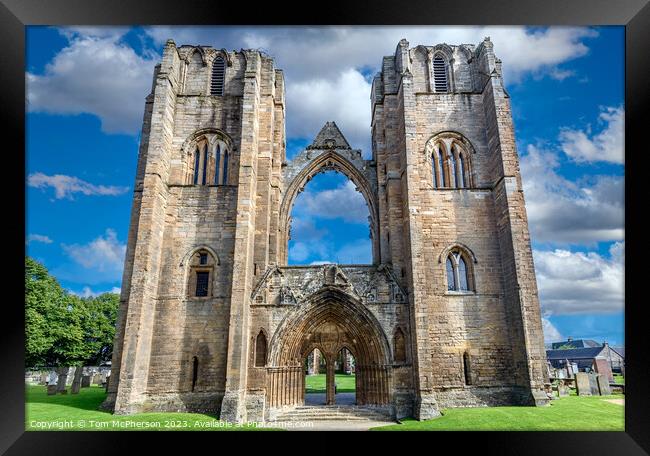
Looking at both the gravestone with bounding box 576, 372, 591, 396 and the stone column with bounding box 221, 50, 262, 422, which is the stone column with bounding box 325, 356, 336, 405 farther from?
the gravestone with bounding box 576, 372, 591, 396

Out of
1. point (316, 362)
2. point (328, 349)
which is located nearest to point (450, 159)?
point (328, 349)

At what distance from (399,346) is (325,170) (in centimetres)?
934

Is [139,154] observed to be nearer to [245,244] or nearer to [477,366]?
[245,244]

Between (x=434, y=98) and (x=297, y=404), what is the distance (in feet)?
48.0

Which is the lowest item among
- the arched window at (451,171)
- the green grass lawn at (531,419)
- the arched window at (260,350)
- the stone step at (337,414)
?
the stone step at (337,414)

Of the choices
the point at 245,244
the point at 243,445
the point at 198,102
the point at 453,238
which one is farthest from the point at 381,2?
the point at 198,102

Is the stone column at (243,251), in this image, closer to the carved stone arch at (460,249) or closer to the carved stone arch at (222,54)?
the carved stone arch at (222,54)

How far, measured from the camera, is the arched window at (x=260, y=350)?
50.1ft

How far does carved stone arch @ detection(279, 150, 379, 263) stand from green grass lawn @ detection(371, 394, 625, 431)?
7701mm

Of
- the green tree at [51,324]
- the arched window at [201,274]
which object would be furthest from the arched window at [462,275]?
the green tree at [51,324]

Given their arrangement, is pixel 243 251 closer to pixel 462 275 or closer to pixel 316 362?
pixel 462 275

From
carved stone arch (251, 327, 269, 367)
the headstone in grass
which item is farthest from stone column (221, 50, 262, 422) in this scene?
the headstone in grass

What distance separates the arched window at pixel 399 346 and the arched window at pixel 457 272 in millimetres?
2870
